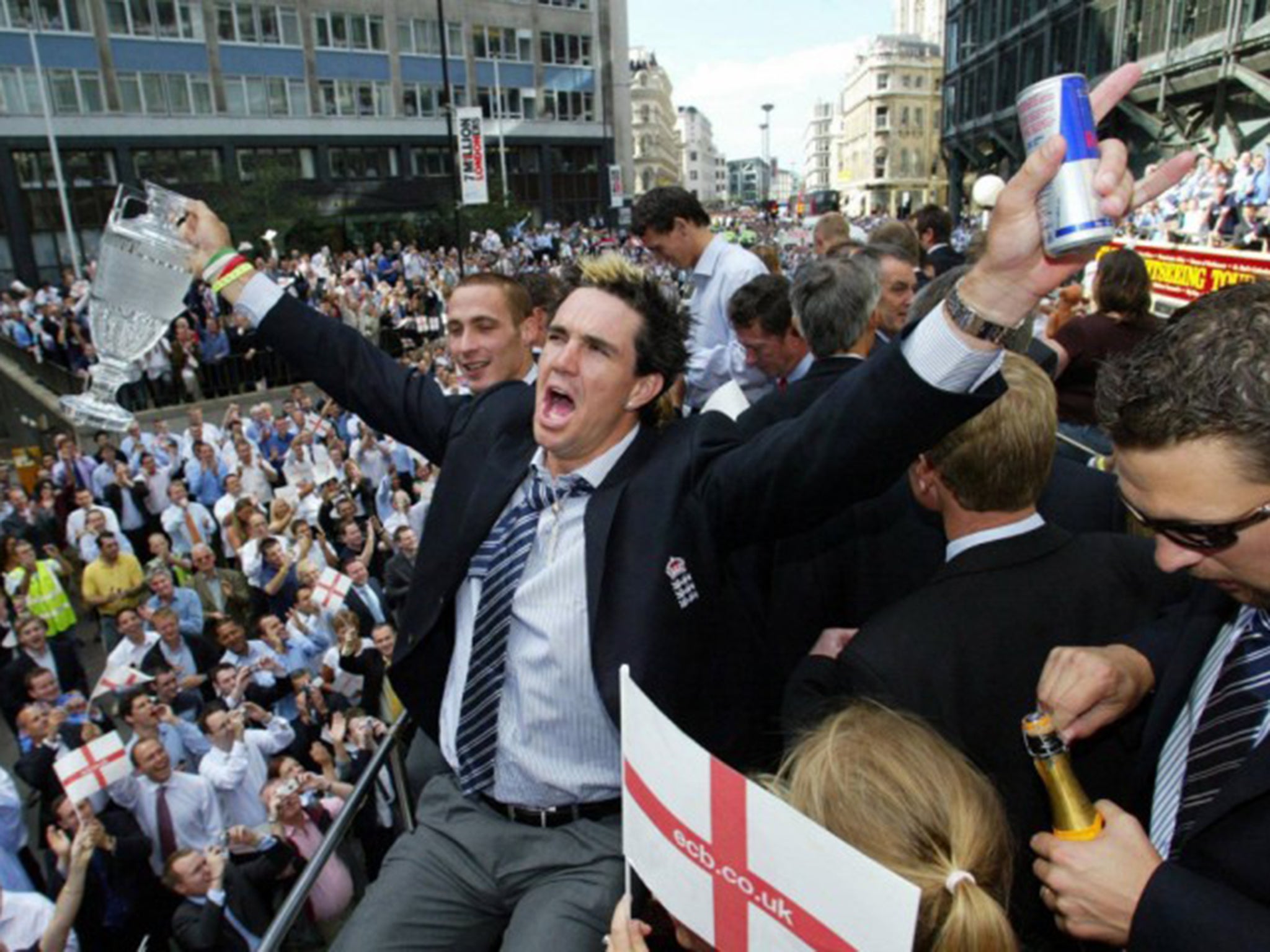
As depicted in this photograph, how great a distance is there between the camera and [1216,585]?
1567 mm

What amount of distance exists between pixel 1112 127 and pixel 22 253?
4064cm

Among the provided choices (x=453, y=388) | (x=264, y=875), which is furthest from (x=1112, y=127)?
(x=264, y=875)

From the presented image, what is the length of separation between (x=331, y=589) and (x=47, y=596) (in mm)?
3543

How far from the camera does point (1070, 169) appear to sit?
1.51m

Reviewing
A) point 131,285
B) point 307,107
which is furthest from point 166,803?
point 307,107

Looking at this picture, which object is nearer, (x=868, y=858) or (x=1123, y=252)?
(x=868, y=858)

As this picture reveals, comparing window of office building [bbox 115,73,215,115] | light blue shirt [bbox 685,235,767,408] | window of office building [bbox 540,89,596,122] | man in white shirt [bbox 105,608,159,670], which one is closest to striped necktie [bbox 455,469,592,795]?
light blue shirt [bbox 685,235,767,408]

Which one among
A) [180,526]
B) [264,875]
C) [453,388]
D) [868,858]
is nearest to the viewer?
[868,858]

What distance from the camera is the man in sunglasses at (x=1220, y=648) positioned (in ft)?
4.44

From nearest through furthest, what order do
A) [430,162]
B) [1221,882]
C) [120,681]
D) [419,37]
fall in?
[1221,882] → [120,681] → [419,37] → [430,162]

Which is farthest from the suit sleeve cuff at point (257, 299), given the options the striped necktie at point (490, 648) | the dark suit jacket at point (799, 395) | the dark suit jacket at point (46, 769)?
the dark suit jacket at point (46, 769)

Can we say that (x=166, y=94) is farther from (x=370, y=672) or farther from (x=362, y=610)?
(x=370, y=672)

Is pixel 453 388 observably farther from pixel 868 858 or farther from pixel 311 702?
pixel 868 858

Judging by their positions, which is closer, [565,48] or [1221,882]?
[1221,882]
